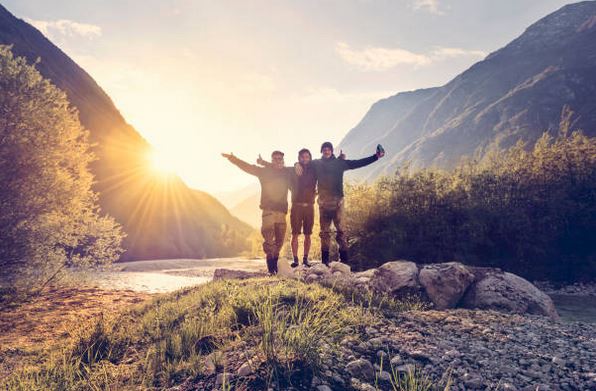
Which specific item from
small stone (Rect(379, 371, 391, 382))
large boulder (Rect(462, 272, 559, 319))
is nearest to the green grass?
small stone (Rect(379, 371, 391, 382))

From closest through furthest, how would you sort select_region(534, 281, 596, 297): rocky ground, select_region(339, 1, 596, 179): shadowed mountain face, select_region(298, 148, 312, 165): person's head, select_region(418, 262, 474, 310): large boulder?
select_region(418, 262, 474, 310): large boulder, select_region(298, 148, 312, 165): person's head, select_region(534, 281, 596, 297): rocky ground, select_region(339, 1, 596, 179): shadowed mountain face

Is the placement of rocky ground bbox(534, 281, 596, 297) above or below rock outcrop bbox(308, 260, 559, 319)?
below

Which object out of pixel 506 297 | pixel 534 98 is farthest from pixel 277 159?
pixel 534 98

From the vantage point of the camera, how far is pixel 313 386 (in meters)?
3.59

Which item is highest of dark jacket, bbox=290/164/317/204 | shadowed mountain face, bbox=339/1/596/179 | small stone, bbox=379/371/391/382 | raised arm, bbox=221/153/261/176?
shadowed mountain face, bbox=339/1/596/179

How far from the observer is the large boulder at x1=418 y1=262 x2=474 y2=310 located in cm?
844

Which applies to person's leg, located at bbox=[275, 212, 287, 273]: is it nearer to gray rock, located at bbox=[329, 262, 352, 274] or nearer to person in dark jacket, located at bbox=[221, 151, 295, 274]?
person in dark jacket, located at bbox=[221, 151, 295, 274]

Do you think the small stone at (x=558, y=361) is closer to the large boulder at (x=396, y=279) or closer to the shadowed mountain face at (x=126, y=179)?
the large boulder at (x=396, y=279)

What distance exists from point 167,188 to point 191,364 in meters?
85.3

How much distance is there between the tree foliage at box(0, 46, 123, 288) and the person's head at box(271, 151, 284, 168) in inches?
291

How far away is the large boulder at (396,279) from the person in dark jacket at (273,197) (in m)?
2.90

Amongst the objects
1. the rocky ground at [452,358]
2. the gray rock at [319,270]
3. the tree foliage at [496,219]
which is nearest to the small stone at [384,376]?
the rocky ground at [452,358]

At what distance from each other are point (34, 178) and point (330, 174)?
9.63 meters

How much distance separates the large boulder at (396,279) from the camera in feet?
28.6
